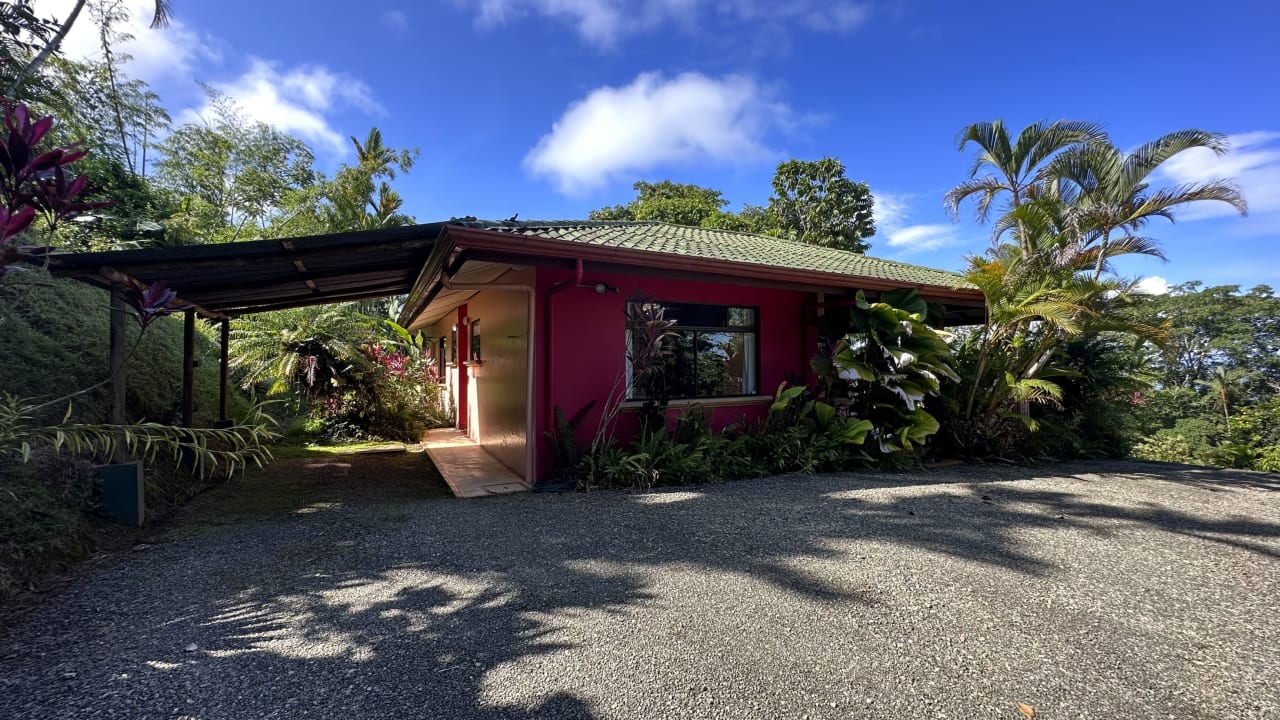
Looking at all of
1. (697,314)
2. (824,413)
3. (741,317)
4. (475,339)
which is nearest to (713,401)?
(697,314)

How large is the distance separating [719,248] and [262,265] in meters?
6.43

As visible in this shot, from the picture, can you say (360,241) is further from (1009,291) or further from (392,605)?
(1009,291)

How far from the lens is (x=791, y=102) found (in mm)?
15750

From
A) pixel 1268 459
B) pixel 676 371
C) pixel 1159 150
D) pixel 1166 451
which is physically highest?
pixel 1159 150

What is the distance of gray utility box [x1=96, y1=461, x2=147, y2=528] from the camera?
14.1 feet

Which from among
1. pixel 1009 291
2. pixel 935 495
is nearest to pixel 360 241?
pixel 935 495

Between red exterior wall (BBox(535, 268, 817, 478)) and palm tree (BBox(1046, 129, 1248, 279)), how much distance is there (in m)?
5.07

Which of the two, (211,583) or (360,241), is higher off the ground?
(360,241)

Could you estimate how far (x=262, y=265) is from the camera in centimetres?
481

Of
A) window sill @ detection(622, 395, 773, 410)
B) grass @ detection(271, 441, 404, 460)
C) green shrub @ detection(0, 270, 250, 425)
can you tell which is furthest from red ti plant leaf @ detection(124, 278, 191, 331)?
grass @ detection(271, 441, 404, 460)

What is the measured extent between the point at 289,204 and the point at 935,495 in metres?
24.9

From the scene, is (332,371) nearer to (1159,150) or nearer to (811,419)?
(811,419)

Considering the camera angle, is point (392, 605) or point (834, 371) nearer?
point (392, 605)

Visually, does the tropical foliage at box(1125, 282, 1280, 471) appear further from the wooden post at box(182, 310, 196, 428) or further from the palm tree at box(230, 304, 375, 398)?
the wooden post at box(182, 310, 196, 428)
